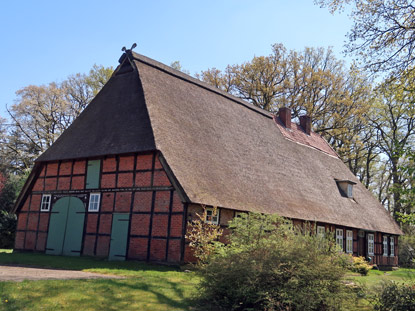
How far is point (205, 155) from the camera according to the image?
17906mm

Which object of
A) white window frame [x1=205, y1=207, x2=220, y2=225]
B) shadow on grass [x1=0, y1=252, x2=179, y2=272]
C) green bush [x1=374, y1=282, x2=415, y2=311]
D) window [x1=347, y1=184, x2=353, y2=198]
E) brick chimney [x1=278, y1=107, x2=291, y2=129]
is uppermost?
brick chimney [x1=278, y1=107, x2=291, y2=129]

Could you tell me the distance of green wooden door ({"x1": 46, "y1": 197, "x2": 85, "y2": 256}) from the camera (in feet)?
59.6

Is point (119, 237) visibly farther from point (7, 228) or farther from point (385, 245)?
point (385, 245)

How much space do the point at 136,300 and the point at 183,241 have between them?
5984 mm

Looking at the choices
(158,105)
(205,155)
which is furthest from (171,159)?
(158,105)

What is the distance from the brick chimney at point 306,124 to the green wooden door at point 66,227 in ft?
61.3

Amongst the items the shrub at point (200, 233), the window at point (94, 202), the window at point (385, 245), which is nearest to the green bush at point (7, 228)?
the window at point (94, 202)

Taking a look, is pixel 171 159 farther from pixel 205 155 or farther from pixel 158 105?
pixel 158 105

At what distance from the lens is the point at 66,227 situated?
1858cm

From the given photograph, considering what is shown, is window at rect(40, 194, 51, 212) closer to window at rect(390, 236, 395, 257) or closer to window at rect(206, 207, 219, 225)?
window at rect(206, 207, 219, 225)

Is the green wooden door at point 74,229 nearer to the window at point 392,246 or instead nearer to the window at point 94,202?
the window at point 94,202

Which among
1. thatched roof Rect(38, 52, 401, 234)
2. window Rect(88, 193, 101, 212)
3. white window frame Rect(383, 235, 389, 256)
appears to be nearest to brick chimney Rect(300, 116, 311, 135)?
thatched roof Rect(38, 52, 401, 234)

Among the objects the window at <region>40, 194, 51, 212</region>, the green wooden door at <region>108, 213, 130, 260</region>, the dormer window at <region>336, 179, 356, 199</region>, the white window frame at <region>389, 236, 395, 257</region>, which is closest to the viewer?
the green wooden door at <region>108, 213, 130, 260</region>

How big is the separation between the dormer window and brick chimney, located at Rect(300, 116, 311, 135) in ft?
Result: 18.4
